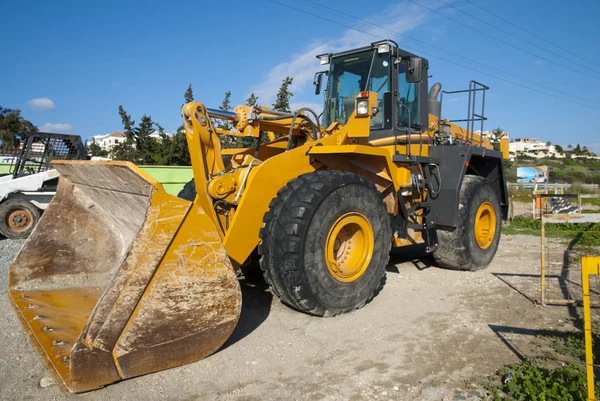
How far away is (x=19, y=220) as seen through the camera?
1073cm

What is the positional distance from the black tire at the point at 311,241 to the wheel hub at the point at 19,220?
893 centimetres

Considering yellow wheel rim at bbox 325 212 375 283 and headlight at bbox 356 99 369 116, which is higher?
headlight at bbox 356 99 369 116

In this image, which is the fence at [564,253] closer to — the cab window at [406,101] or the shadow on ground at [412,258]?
the shadow on ground at [412,258]

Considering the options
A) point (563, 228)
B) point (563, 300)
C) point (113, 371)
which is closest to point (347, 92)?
point (563, 300)

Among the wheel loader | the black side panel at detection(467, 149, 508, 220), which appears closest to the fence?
the black side panel at detection(467, 149, 508, 220)

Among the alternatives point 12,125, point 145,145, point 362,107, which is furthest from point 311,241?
point 12,125

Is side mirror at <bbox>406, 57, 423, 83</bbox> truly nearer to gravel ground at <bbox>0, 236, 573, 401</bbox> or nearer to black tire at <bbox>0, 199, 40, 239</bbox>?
gravel ground at <bbox>0, 236, 573, 401</bbox>

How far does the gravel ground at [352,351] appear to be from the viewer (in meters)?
3.17

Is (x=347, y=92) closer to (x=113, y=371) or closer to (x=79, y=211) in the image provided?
(x=79, y=211)

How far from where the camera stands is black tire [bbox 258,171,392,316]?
4.09m

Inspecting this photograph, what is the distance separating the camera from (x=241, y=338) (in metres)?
4.06

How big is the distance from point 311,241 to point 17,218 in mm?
9297

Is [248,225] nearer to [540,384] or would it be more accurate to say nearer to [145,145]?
[540,384]

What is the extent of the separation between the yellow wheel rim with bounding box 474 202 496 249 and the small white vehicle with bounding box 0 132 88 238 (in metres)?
9.59
